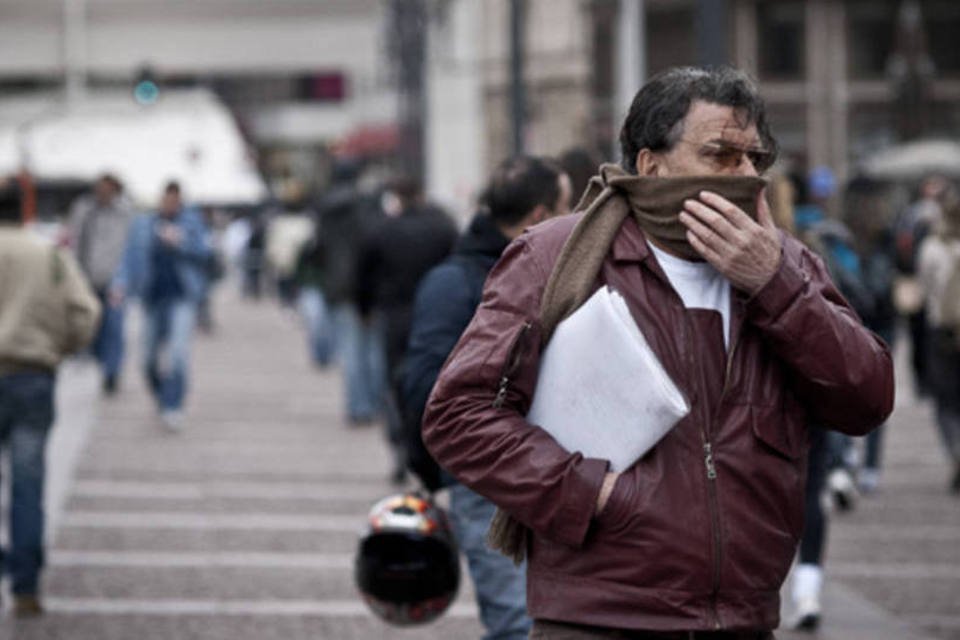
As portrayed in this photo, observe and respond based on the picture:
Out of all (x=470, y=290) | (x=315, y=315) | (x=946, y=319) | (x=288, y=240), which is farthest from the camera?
(x=288, y=240)

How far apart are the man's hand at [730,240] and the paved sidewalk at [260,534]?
5.22 m

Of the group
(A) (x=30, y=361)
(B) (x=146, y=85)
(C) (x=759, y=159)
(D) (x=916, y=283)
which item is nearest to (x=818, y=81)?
(B) (x=146, y=85)

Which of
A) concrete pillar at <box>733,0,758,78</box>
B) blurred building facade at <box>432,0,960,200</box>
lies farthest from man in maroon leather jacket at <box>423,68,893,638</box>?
concrete pillar at <box>733,0,758,78</box>

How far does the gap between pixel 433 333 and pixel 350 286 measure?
11.7 m

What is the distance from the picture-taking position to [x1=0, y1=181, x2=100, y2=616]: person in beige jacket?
9.88 meters

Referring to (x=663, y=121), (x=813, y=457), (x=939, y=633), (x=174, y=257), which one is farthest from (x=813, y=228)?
(x=174, y=257)

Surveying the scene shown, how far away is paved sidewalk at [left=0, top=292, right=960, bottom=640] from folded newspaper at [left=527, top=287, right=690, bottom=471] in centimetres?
501

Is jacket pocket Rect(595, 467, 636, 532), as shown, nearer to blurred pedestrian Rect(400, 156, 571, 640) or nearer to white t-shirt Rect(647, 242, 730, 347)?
white t-shirt Rect(647, 242, 730, 347)

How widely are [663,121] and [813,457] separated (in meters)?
5.68

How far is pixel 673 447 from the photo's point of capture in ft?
14.6

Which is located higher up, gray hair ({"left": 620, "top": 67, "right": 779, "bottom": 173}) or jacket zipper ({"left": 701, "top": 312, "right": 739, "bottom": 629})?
gray hair ({"left": 620, "top": 67, "right": 779, "bottom": 173})

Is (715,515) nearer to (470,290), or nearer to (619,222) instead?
(619,222)

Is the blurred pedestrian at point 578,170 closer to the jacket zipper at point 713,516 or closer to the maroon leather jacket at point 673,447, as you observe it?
the maroon leather jacket at point 673,447

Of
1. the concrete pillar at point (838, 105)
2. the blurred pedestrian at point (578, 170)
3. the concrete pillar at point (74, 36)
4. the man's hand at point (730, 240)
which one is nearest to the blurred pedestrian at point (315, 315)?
the blurred pedestrian at point (578, 170)
